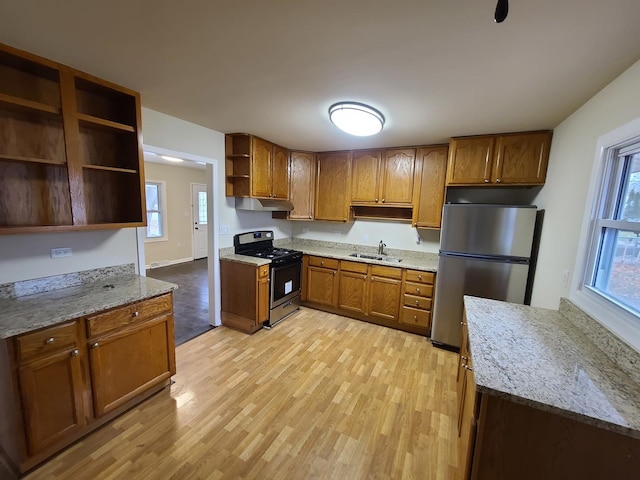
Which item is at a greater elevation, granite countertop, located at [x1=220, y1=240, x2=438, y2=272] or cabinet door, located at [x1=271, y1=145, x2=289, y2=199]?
cabinet door, located at [x1=271, y1=145, x2=289, y2=199]

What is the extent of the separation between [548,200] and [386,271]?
1750mm

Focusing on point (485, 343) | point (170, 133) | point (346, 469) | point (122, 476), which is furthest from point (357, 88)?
point (122, 476)

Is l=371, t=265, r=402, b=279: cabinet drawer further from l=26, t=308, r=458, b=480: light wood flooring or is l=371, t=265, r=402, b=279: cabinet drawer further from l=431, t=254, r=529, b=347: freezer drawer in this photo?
l=26, t=308, r=458, b=480: light wood flooring

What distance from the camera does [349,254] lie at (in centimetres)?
389

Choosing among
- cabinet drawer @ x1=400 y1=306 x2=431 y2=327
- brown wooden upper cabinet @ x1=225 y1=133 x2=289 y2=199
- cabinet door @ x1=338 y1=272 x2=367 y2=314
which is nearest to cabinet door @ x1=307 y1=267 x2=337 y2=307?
cabinet door @ x1=338 y1=272 x2=367 y2=314

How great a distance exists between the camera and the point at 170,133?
2613mm

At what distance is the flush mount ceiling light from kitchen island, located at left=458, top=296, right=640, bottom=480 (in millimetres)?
1783

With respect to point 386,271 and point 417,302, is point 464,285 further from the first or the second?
point 386,271

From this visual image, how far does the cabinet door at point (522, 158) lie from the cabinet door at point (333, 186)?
5.88ft

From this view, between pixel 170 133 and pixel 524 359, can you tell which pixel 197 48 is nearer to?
pixel 170 133

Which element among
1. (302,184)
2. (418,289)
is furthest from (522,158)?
(302,184)

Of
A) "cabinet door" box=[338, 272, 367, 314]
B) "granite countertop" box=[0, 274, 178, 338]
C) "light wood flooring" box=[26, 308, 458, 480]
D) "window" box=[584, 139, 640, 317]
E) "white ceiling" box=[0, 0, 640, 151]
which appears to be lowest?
"light wood flooring" box=[26, 308, 458, 480]

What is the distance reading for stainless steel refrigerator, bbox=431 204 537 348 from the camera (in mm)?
2535

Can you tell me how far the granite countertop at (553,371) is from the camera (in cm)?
94
